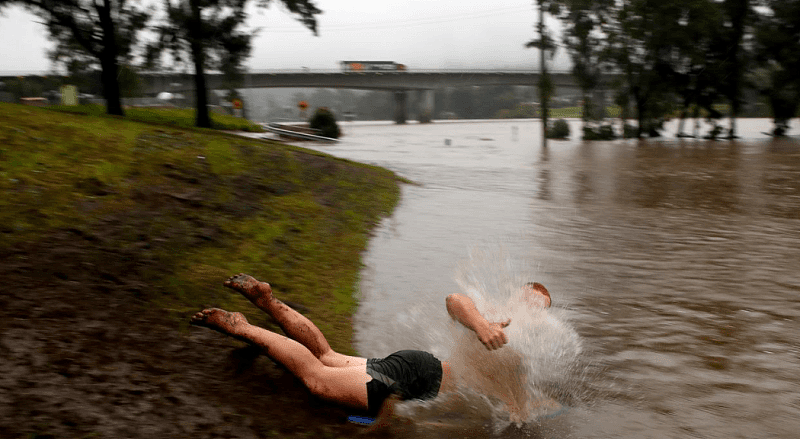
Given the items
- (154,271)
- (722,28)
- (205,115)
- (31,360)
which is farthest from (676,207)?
(722,28)

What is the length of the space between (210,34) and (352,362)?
2626 centimetres

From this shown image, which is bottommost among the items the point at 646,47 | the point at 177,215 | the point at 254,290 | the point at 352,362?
the point at 352,362

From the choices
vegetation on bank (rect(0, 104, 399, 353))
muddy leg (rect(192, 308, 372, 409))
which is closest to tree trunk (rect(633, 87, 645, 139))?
vegetation on bank (rect(0, 104, 399, 353))

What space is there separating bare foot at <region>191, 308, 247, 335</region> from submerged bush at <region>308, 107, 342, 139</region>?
40.1 m

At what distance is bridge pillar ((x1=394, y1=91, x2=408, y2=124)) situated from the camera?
98188 millimetres

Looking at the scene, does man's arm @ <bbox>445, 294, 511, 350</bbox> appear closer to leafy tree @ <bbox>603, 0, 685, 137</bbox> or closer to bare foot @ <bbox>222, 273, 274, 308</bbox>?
bare foot @ <bbox>222, 273, 274, 308</bbox>

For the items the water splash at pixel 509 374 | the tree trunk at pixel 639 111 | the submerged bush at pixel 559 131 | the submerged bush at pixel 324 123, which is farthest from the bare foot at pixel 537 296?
the submerged bush at pixel 559 131

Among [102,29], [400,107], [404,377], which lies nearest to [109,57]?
[102,29]

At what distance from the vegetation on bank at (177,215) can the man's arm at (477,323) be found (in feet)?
5.32

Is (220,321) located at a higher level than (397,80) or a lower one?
lower

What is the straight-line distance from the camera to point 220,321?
512 cm

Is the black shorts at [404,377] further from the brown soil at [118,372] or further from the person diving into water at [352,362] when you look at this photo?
the brown soil at [118,372]

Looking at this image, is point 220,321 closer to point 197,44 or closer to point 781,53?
point 197,44

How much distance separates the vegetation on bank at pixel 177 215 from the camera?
691 centimetres
